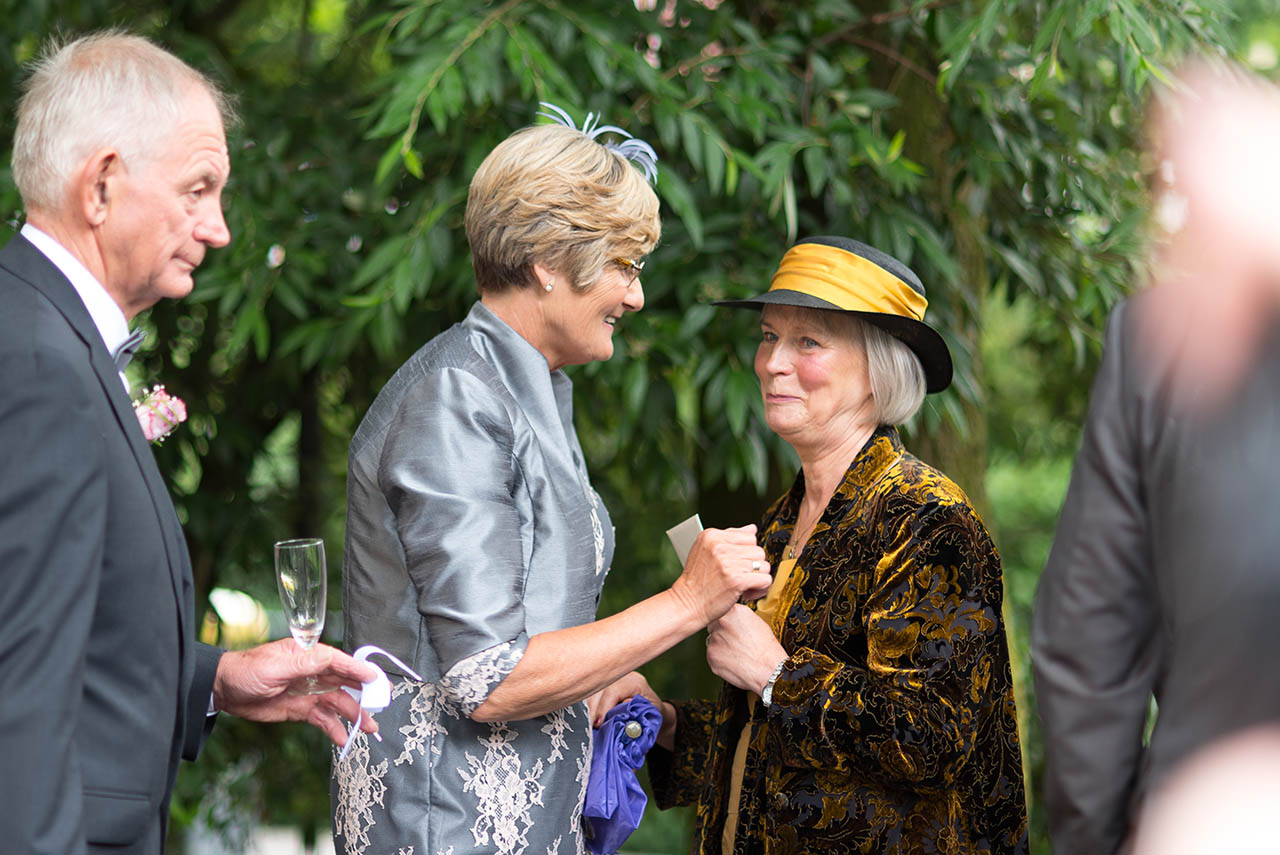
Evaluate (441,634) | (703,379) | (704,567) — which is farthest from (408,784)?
(703,379)

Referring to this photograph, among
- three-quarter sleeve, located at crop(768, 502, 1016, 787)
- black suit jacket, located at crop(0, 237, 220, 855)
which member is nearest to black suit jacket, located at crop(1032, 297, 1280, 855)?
three-quarter sleeve, located at crop(768, 502, 1016, 787)

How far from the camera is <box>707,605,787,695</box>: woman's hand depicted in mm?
2424

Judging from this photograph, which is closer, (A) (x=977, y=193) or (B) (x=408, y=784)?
(B) (x=408, y=784)

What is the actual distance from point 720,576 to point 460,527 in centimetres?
48

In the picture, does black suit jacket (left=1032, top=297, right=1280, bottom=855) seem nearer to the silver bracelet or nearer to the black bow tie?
the silver bracelet

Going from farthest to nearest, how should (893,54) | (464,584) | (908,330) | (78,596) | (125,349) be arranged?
(893,54)
(908,330)
(464,584)
(125,349)
(78,596)

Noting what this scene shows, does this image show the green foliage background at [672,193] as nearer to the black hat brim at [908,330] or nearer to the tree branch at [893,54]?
the tree branch at [893,54]

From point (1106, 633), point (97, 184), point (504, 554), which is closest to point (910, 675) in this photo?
point (1106, 633)

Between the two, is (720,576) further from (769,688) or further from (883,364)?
(883,364)

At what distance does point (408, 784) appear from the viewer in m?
2.20

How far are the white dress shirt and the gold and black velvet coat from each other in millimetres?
1359

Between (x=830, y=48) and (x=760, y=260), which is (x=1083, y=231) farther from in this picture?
(x=760, y=260)

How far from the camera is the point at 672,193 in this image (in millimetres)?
2828

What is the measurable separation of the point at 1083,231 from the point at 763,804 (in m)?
2.23
